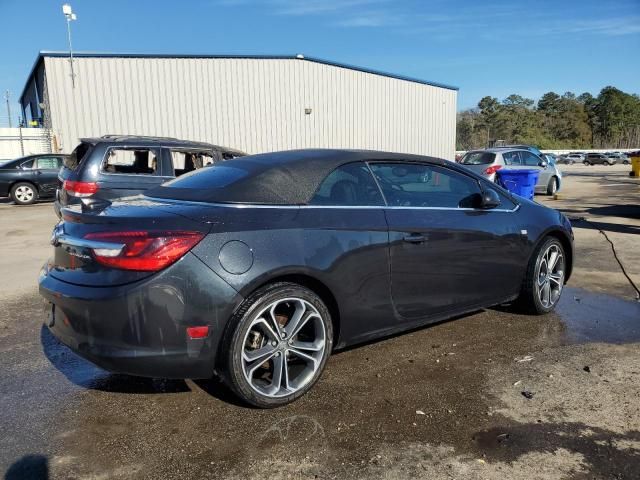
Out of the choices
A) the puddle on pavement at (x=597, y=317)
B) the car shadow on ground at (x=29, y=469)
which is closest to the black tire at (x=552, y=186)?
the puddle on pavement at (x=597, y=317)

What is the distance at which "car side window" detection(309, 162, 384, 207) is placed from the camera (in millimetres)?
3459

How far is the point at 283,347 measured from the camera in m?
3.17

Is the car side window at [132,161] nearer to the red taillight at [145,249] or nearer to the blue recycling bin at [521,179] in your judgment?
the red taillight at [145,249]

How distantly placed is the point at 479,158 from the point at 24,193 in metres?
13.7

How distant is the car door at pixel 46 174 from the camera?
647 inches

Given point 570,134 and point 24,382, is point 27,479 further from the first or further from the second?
point 570,134

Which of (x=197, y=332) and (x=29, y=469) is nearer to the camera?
(x=29, y=469)

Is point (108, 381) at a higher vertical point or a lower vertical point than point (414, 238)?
lower

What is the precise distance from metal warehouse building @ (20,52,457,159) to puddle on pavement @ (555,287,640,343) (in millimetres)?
18957

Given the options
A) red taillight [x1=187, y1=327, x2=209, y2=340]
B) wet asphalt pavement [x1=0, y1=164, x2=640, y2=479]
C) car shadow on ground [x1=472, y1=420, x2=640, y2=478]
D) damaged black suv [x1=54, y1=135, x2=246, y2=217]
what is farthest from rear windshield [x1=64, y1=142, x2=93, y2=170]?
car shadow on ground [x1=472, y1=420, x2=640, y2=478]

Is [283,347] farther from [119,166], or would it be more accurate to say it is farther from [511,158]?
[511,158]

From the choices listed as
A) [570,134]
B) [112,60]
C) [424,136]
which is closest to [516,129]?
[570,134]

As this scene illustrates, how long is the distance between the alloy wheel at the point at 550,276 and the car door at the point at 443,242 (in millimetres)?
378

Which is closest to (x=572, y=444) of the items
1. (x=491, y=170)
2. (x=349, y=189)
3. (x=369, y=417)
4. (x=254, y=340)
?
(x=369, y=417)
